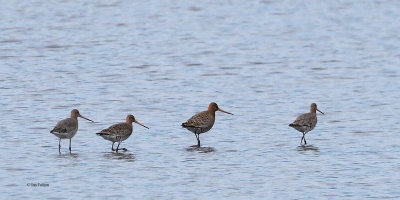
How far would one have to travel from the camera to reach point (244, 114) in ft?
86.3

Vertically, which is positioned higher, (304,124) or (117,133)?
(304,124)

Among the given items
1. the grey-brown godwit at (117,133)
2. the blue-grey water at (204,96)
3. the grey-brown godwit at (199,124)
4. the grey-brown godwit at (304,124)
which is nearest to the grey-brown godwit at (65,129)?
the blue-grey water at (204,96)

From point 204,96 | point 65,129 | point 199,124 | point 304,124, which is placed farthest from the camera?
point 204,96

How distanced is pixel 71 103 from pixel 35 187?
9964 mm

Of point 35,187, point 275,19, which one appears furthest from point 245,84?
point 275,19

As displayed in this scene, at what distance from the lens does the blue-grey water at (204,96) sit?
18625 millimetres

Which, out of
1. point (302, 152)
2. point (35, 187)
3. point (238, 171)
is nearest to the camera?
point (35, 187)

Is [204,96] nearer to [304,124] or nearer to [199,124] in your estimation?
Result: [199,124]

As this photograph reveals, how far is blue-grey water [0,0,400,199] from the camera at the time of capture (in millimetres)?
18625

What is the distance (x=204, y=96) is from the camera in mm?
29219

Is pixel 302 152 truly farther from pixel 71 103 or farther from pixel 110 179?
pixel 71 103

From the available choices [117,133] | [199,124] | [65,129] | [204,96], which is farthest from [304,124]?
[204,96]

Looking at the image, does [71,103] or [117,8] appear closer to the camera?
[71,103]

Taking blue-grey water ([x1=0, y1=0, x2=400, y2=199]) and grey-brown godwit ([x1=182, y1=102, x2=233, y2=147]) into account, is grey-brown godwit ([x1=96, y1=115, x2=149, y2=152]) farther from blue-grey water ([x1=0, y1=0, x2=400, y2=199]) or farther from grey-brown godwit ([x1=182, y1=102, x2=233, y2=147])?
grey-brown godwit ([x1=182, y1=102, x2=233, y2=147])
